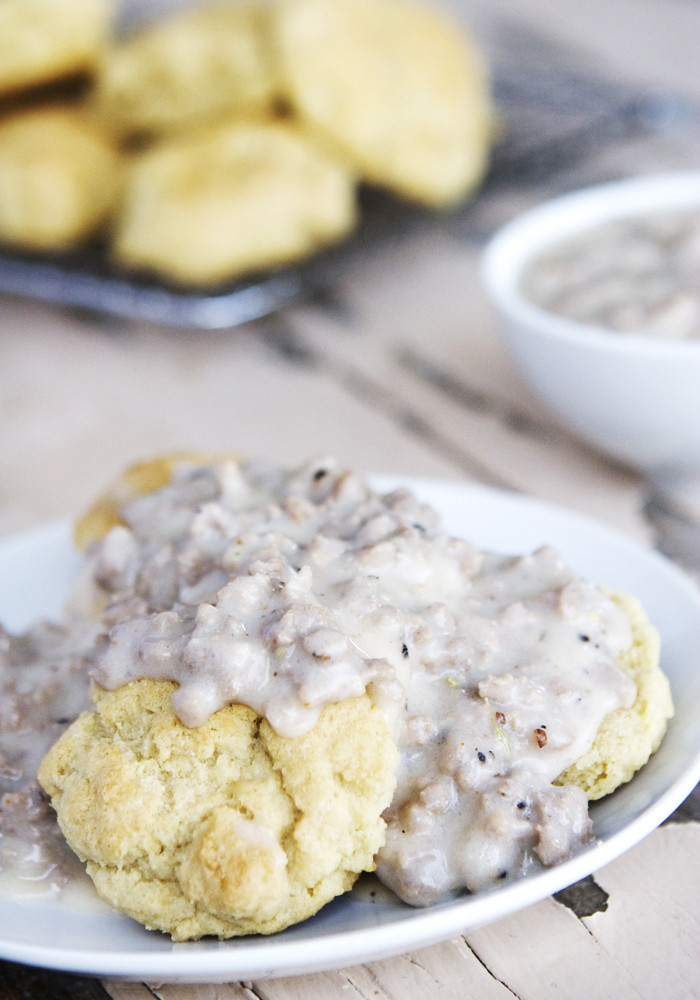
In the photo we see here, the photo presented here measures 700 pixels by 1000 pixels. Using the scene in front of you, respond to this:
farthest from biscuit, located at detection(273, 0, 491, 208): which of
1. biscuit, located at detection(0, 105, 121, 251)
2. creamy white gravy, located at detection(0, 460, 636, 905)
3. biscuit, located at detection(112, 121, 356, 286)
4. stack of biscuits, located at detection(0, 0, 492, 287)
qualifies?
creamy white gravy, located at detection(0, 460, 636, 905)

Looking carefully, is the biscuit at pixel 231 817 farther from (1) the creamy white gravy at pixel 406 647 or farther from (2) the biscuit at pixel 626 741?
(2) the biscuit at pixel 626 741

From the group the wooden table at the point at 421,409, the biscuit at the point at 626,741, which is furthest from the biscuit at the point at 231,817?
the biscuit at the point at 626,741

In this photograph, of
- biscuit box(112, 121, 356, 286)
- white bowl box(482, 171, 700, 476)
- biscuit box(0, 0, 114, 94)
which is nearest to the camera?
white bowl box(482, 171, 700, 476)

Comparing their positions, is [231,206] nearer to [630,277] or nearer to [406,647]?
[630,277]

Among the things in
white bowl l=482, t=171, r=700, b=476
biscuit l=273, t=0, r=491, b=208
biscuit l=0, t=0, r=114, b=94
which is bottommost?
white bowl l=482, t=171, r=700, b=476

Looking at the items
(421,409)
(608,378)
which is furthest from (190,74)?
(608,378)

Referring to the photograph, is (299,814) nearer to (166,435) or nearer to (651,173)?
(166,435)

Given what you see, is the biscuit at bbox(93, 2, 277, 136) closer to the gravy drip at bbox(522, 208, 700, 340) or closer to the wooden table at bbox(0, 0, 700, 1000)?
the wooden table at bbox(0, 0, 700, 1000)
